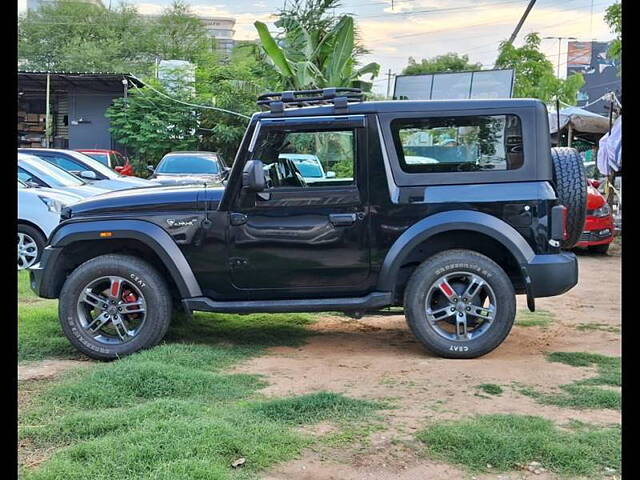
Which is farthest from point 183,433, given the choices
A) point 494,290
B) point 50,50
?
point 50,50

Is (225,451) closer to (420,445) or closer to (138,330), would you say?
(420,445)

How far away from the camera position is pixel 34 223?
8.88 metres

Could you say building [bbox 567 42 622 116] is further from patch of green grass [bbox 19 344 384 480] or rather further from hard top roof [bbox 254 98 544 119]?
A: patch of green grass [bbox 19 344 384 480]

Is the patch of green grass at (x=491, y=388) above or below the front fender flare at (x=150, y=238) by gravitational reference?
below

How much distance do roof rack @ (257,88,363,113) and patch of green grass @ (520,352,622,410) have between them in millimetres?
2825

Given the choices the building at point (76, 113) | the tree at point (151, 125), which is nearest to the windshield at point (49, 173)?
the tree at point (151, 125)

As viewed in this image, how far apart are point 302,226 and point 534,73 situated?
23.7 metres

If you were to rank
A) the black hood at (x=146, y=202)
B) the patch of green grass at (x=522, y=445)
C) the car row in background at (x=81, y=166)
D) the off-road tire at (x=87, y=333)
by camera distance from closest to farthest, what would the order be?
→ 1. the patch of green grass at (x=522, y=445)
2. the off-road tire at (x=87, y=333)
3. the black hood at (x=146, y=202)
4. the car row in background at (x=81, y=166)

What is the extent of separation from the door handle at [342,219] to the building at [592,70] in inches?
1412

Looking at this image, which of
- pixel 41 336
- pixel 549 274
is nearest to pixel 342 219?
pixel 549 274

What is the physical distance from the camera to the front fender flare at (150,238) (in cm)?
541

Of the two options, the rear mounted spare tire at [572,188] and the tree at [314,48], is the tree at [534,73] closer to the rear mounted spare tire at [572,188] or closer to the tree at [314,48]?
the tree at [314,48]

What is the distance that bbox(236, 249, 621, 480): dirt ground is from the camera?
3.36 metres

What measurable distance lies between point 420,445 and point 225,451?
107 centimetres
